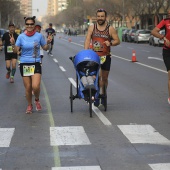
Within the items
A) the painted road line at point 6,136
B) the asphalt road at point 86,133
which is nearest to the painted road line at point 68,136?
the asphalt road at point 86,133

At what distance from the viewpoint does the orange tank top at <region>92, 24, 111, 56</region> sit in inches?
419

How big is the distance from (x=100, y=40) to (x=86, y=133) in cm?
283

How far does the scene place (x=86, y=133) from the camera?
27.7 ft

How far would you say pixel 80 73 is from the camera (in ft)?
33.8

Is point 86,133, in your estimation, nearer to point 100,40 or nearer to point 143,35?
point 100,40

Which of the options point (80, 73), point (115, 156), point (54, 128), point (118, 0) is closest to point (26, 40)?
point (80, 73)

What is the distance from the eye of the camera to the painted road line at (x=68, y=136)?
7723mm

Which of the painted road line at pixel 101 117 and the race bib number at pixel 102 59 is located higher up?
the race bib number at pixel 102 59

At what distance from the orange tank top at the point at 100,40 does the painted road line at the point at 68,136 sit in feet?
7.56

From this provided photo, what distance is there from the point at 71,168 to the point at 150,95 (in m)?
7.36

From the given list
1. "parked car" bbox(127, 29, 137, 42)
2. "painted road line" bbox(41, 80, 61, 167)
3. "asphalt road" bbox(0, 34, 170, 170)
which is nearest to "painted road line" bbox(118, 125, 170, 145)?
"asphalt road" bbox(0, 34, 170, 170)

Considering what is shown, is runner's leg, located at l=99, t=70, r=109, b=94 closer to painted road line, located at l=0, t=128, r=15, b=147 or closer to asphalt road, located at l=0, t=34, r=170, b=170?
asphalt road, located at l=0, t=34, r=170, b=170

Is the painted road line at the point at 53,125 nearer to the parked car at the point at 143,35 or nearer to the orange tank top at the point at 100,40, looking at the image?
the orange tank top at the point at 100,40

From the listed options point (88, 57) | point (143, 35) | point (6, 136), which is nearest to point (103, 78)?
point (88, 57)
